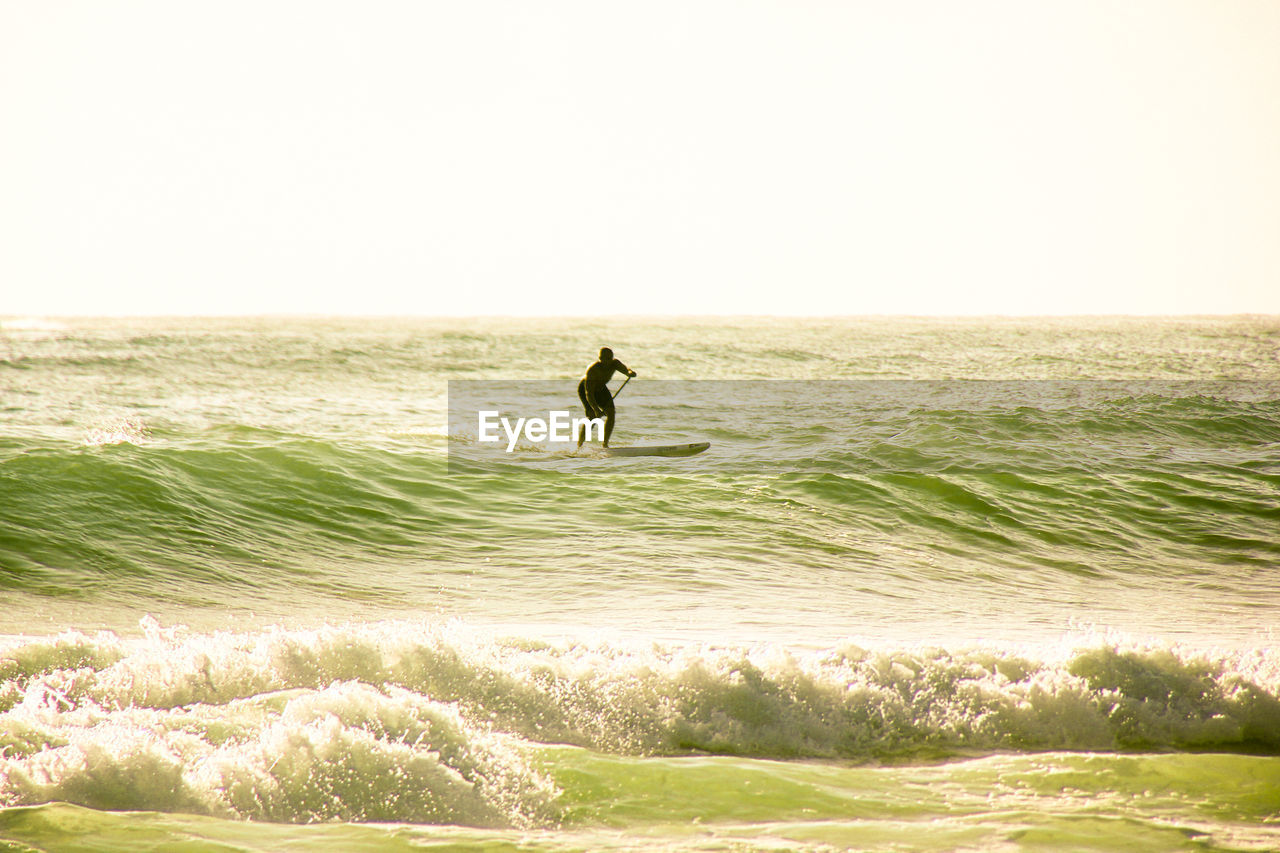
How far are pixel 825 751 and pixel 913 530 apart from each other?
20.1 ft

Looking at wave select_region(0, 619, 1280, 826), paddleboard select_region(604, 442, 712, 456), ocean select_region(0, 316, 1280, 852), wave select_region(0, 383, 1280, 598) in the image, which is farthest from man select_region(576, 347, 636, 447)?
wave select_region(0, 619, 1280, 826)

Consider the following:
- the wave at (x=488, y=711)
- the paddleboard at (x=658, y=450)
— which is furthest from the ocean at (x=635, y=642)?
the paddleboard at (x=658, y=450)

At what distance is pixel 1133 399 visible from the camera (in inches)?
926

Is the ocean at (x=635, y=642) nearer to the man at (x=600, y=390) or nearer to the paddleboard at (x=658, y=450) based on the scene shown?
the paddleboard at (x=658, y=450)

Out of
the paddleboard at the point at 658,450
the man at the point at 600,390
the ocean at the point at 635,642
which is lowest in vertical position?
the ocean at the point at 635,642

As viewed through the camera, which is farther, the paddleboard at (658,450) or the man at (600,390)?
the paddleboard at (658,450)

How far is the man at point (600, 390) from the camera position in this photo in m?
14.3

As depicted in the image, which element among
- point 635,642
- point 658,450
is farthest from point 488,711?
point 658,450

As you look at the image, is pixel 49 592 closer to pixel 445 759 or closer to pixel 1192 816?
pixel 445 759

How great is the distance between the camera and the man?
1432 centimetres

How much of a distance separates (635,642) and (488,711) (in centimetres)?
121

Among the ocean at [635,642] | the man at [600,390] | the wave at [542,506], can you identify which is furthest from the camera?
the man at [600,390]

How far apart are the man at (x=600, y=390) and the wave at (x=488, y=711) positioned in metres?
9.11

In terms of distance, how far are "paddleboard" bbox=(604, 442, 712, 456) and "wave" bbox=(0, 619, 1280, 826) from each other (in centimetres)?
908
